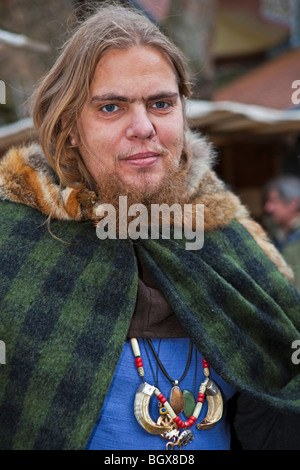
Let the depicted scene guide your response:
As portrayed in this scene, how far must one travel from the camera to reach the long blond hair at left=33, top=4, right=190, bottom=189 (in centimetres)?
158

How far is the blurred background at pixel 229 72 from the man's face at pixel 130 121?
38cm

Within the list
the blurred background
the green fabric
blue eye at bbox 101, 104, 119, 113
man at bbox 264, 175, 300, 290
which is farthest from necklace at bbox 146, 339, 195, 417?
man at bbox 264, 175, 300, 290

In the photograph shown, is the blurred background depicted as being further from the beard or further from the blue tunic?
the blue tunic

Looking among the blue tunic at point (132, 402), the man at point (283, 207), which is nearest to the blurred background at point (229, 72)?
the man at point (283, 207)

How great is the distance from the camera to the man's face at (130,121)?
1.55m

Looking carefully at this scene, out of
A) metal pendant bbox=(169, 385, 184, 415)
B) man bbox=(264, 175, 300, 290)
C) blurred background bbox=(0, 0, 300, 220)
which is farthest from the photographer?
man bbox=(264, 175, 300, 290)

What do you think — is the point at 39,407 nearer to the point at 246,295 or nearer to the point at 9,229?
the point at 9,229

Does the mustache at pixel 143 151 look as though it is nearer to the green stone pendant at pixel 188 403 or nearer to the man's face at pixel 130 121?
the man's face at pixel 130 121

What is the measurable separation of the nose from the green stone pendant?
84cm

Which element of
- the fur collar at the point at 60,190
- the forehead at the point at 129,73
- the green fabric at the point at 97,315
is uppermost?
the forehead at the point at 129,73

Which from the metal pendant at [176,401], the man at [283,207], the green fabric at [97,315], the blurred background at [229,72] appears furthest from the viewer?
the man at [283,207]

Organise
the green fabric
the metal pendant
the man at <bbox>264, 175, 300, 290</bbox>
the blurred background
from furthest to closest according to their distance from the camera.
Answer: the man at <bbox>264, 175, 300, 290</bbox> → the blurred background → the metal pendant → the green fabric
